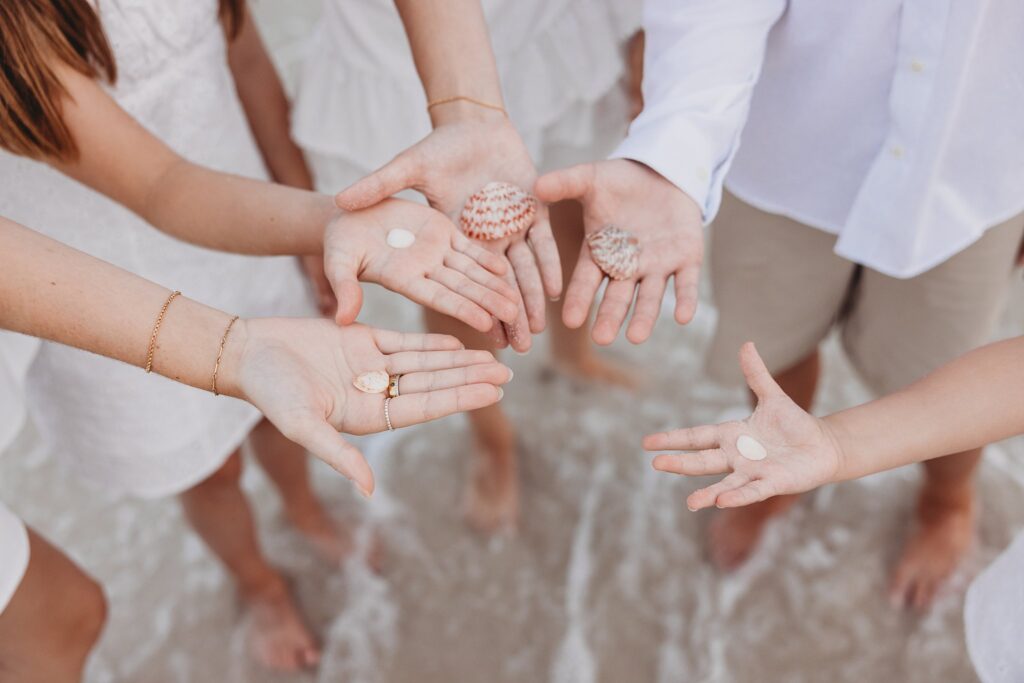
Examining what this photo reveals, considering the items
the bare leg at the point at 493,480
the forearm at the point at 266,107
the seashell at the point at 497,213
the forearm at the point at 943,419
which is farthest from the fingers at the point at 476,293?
the bare leg at the point at 493,480

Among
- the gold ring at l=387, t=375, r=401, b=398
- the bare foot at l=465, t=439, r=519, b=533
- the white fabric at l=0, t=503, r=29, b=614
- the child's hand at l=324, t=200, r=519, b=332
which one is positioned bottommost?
the bare foot at l=465, t=439, r=519, b=533

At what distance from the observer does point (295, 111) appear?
5.99 feet

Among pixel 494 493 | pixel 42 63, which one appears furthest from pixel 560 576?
pixel 42 63

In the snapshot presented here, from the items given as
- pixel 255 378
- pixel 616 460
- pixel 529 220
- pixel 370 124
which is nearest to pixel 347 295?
pixel 255 378

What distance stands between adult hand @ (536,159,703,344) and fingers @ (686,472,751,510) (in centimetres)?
25

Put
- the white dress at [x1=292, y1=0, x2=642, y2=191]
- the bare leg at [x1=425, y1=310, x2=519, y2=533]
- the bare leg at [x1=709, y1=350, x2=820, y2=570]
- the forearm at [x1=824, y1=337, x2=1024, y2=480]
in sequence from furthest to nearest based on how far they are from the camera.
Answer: the bare leg at [x1=425, y1=310, x2=519, y2=533]
the bare leg at [x1=709, y1=350, x2=820, y2=570]
the white dress at [x1=292, y1=0, x2=642, y2=191]
the forearm at [x1=824, y1=337, x2=1024, y2=480]

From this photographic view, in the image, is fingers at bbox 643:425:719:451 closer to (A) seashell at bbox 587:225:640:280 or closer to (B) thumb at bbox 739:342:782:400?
(B) thumb at bbox 739:342:782:400

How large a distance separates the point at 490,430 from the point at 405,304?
32.5 inches

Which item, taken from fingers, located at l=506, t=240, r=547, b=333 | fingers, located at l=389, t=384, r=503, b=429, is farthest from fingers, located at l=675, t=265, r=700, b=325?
fingers, located at l=389, t=384, r=503, b=429

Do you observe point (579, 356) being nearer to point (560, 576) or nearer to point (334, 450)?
point (560, 576)

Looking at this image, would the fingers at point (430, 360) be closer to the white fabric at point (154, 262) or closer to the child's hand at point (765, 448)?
the child's hand at point (765, 448)

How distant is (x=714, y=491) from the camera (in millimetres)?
1073

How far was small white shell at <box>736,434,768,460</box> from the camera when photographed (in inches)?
44.1

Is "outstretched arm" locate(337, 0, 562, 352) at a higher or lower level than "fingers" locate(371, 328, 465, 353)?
higher
